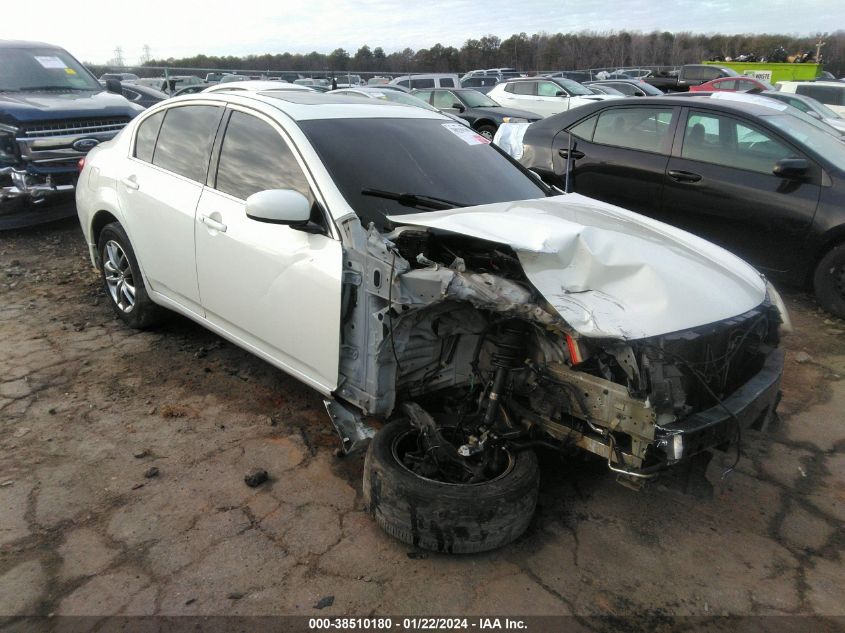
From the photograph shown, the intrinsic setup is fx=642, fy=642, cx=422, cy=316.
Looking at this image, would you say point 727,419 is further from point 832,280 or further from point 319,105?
point 832,280

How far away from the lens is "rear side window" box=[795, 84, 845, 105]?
1634 centimetres

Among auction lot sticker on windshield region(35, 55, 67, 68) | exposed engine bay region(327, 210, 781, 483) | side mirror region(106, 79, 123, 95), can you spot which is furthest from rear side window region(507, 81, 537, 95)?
exposed engine bay region(327, 210, 781, 483)

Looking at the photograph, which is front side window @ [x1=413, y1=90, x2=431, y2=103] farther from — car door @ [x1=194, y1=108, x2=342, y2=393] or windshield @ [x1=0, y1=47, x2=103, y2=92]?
car door @ [x1=194, y1=108, x2=342, y2=393]

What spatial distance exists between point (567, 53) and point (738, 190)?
62.9m

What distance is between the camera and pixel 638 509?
9.79 feet

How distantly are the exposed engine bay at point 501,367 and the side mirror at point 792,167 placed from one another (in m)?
2.77

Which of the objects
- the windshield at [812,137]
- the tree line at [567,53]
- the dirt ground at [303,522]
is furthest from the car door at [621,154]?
the tree line at [567,53]

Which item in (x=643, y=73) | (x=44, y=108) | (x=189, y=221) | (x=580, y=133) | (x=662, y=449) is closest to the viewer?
(x=662, y=449)

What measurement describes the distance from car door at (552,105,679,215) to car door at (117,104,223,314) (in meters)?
3.37

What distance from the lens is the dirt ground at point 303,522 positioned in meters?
2.43

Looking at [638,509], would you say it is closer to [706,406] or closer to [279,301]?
[706,406]

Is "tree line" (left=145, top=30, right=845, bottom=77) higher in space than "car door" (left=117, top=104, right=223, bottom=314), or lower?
higher

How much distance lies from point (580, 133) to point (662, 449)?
16.0 feet

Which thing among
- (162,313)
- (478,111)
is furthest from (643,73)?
(162,313)
